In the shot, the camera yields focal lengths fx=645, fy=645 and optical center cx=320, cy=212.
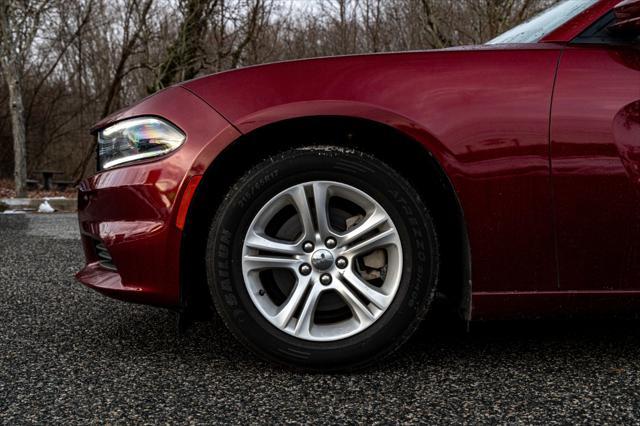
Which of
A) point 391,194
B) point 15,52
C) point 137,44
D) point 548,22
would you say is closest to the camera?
point 391,194

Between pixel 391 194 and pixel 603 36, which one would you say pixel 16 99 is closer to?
pixel 391 194

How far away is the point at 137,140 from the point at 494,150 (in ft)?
4.00

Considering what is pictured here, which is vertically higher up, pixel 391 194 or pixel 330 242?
pixel 391 194

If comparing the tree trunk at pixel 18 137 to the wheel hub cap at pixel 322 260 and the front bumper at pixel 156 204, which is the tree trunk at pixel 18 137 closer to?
the front bumper at pixel 156 204

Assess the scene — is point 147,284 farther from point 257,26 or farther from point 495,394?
point 257,26

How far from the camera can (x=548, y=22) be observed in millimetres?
2500

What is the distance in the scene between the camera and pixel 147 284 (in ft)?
7.21

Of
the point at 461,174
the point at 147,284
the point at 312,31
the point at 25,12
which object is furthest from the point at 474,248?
the point at 312,31

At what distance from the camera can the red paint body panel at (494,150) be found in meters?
2.05

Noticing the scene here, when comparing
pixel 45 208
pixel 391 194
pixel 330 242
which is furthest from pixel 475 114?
pixel 45 208

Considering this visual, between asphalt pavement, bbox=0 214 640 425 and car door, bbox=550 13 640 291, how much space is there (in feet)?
1.21

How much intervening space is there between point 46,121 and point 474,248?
18.9 meters

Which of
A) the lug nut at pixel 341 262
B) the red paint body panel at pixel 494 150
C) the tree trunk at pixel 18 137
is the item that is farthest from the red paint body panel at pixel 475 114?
the tree trunk at pixel 18 137

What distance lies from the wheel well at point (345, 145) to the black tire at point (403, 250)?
0.11 m
